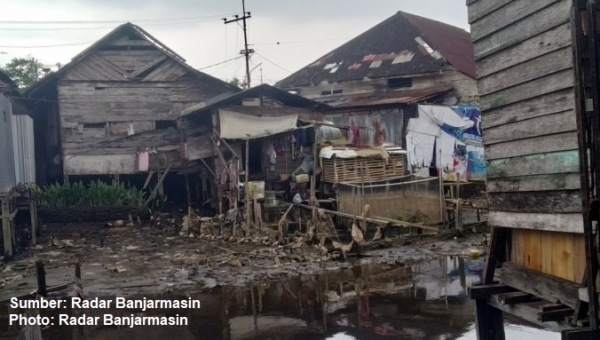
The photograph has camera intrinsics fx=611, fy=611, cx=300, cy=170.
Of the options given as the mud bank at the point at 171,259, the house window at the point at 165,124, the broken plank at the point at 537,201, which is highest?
the house window at the point at 165,124

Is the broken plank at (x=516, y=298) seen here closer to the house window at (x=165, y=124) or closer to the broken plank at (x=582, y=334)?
the broken plank at (x=582, y=334)

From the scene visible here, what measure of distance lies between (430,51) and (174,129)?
12627mm

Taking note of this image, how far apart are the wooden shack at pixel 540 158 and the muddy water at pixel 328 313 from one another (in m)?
3.24

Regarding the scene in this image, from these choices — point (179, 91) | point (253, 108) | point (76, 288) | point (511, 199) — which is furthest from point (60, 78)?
point (511, 199)

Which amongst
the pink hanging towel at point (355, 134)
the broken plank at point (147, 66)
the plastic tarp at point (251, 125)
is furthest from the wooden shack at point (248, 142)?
the pink hanging towel at point (355, 134)

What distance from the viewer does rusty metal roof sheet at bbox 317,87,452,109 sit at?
25250 millimetres

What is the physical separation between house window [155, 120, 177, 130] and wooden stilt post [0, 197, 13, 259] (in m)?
9.75

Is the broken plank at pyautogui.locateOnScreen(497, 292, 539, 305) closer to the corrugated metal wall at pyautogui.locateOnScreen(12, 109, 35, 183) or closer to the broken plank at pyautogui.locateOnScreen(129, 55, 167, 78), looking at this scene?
the corrugated metal wall at pyautogui.locateOnScreen(12, 109, 35, 183)

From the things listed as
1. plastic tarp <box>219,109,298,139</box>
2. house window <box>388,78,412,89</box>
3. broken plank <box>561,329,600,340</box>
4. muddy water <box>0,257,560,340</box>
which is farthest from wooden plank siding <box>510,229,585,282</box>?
house window <box>388,78,412,89</box>

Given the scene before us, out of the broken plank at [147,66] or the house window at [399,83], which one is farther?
the house window at [399,83]

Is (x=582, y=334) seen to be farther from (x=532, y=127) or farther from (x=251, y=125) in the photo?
(x=251, y=125)

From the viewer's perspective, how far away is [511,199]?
5.25 meters

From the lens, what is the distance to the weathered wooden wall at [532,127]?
4.45 meters

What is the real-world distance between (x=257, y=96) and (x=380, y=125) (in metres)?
6.78
